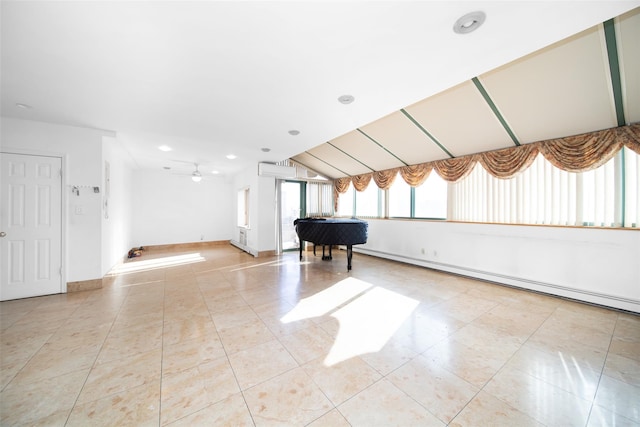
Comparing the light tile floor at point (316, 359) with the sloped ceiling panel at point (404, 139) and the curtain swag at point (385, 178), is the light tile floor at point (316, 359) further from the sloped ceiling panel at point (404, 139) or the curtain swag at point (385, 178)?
the curtain swag at point (385, 178)

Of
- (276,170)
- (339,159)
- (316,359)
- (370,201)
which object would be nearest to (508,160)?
(370,201)

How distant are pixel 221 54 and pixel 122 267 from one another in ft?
17.2

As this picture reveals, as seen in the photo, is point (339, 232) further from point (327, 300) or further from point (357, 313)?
point (357, 313)

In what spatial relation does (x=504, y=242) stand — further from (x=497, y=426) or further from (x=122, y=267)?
(x=122, y=267)

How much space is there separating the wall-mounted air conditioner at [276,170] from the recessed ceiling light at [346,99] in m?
3.59

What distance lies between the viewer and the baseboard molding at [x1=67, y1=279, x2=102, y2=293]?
3443 mm

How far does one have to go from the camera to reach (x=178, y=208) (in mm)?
7352

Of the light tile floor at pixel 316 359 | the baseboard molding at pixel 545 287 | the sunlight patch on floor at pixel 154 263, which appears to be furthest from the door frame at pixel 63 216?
the baseboard molding at pixel 545 287

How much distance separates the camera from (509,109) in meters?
3.03

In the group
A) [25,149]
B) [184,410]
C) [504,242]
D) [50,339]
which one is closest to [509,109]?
[504,242]

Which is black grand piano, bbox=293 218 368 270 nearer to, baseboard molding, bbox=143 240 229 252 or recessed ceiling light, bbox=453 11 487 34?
recessed ceiling light, bbox=453 11 487 34

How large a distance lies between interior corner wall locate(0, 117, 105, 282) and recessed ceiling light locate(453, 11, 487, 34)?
4.85 metres

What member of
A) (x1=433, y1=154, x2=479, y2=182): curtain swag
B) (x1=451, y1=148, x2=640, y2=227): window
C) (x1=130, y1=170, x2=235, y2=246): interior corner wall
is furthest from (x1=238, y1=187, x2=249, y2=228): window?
(x1=451, y1=148, x2=640, y2=227): window

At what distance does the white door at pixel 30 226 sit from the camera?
10.0ft
